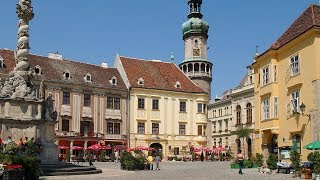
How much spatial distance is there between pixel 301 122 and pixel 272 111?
144 inches

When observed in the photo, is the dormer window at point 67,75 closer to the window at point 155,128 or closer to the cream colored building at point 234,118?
the window at point 155,128

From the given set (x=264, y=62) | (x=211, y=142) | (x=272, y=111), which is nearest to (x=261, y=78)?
(x=264, y=62)

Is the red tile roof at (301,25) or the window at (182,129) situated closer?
the red tile roof at (301,25)

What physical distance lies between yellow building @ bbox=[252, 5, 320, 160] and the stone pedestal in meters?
14.4

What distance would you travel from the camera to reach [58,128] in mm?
51281

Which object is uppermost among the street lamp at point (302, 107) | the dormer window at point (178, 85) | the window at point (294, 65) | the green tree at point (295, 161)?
the dormer window at point (178, 85)

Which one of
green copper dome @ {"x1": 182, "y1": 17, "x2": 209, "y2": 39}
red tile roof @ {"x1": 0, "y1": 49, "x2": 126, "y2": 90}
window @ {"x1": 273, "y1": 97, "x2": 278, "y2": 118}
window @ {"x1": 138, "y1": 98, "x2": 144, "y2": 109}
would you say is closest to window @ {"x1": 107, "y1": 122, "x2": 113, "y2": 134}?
window @ {"x1": 138, "y1": 98, "x2": 144, "y2": 109}

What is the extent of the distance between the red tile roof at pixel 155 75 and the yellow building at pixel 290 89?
2460cm

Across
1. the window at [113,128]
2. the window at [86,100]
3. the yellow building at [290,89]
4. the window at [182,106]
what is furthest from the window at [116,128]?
the yellow building at [290,89]

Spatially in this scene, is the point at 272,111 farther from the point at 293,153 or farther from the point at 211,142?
the point at 211,142

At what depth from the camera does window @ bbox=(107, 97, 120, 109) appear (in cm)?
5578

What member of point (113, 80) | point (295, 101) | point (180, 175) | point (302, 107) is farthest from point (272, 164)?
point (113, 80)

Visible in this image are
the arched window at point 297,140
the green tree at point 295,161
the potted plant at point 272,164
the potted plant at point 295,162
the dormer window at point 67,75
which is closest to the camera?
the potted plant at point 295,162

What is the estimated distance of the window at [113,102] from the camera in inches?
2196
